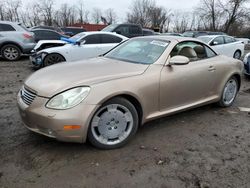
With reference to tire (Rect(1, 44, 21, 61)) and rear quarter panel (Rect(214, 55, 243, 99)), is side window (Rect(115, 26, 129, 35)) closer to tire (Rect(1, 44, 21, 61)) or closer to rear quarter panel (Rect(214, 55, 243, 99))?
tire (Rect(1, 44, 21, 61))

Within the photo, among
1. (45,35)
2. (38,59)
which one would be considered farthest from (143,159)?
(45,35)

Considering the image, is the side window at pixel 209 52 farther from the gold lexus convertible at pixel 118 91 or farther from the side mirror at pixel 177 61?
the side mirror at pixel 177 61

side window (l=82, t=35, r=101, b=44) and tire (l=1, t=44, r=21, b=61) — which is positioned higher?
side window (l=82, t=35, r=101, b=44)

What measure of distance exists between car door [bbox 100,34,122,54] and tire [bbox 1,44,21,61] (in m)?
4.06

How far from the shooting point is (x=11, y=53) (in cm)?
1051

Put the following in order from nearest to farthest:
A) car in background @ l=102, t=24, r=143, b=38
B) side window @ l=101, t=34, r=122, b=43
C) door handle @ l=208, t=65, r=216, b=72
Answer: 1. door handle @ l=208, t=65, r=216, b=72
2. side window @ l=101, t=34, r=122, b=43
3. car in background @ l=102, t=24, r=143, b=38

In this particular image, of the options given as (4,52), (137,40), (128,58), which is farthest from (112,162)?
(4,52)

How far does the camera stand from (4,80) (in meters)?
7.01

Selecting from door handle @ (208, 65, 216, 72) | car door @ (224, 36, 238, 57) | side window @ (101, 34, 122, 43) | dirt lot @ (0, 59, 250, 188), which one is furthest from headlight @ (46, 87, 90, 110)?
car door @ (224, 36, 238, 57)

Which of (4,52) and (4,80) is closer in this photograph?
(4,80)

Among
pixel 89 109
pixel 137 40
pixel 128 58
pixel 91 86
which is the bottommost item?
pixel 89 109

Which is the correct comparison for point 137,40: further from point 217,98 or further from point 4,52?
point 4,52

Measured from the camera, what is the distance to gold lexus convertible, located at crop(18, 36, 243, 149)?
2822 millimetres

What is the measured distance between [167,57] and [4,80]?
5229 millimetres
